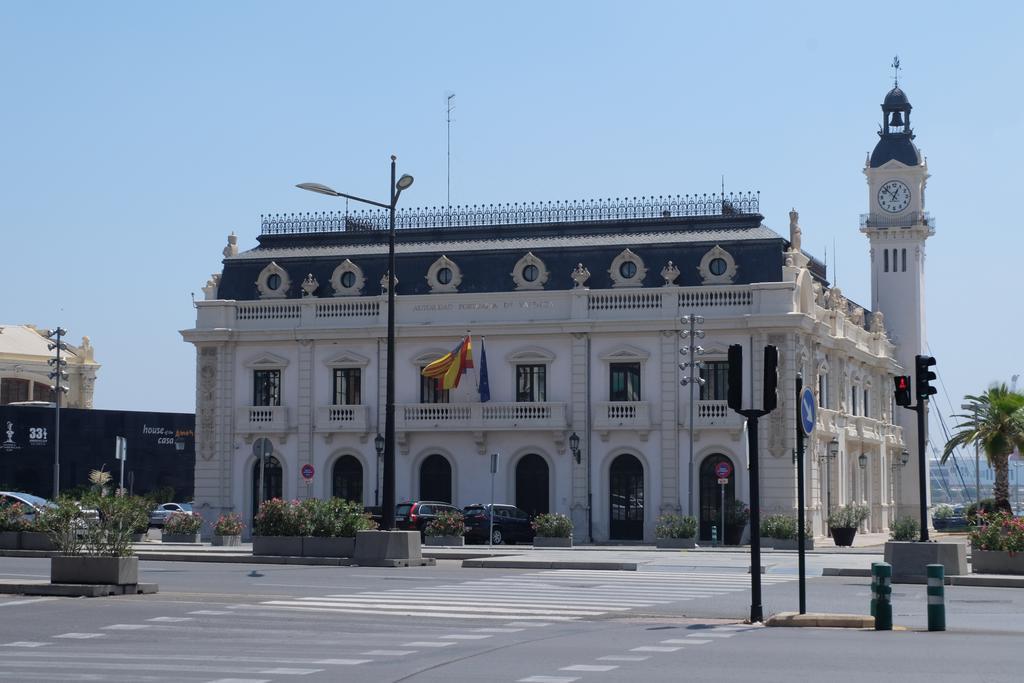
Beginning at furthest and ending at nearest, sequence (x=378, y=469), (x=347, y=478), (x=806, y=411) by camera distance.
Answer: (x=347, y=478) → (x=378, y=469) → (x=806, y=411)

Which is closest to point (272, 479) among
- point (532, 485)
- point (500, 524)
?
point (532, 485)

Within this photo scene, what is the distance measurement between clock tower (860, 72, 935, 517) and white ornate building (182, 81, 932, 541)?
41.0 ft

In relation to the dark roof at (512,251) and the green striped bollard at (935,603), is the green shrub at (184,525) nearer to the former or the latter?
the dark roof at (512,251)

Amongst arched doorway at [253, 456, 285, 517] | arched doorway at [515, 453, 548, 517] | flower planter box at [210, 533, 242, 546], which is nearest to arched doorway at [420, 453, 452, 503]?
arched doorway at [515, 453, 548, 517]

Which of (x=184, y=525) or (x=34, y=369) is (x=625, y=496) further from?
(x=34, y=369)

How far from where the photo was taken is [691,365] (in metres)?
49.9

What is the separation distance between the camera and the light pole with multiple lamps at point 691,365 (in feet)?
164

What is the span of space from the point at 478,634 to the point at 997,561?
15.2 m

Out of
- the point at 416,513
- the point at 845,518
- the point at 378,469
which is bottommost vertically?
the point at 845,518

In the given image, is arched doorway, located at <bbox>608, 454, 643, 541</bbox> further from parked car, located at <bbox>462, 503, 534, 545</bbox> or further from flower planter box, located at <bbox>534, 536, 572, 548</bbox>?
flower planter box, located at <bbox>534, 536, 572, 548</bbox>

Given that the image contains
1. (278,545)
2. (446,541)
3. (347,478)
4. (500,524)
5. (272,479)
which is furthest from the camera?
(272,479)

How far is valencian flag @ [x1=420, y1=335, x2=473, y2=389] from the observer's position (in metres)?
55.8

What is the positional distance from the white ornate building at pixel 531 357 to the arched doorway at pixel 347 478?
0.06m

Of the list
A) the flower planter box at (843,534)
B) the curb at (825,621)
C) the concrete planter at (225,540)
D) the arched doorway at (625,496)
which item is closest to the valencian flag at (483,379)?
the arched doorway at (625,496)
